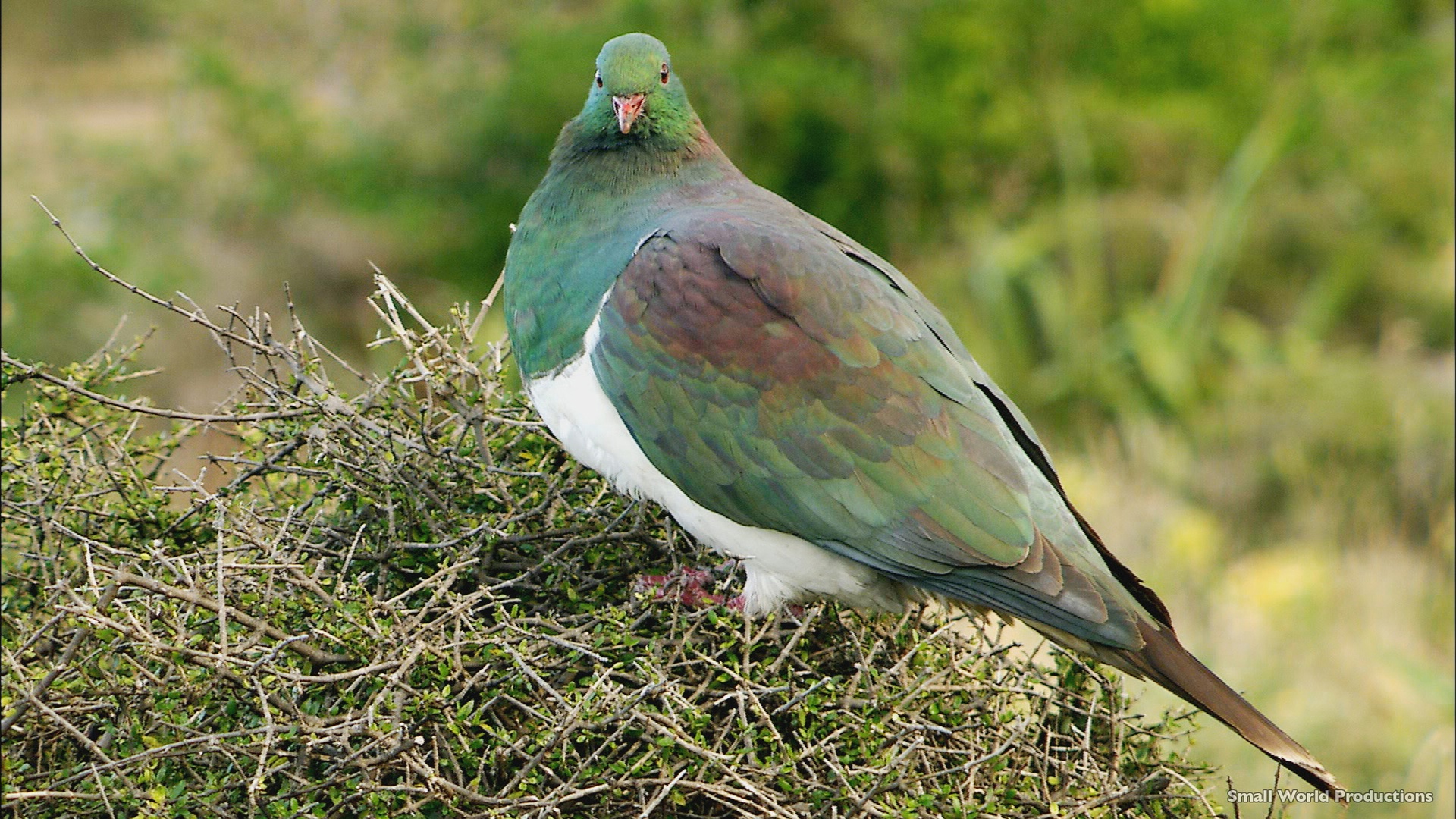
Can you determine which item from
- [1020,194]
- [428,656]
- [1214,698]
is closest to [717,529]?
[428,656]

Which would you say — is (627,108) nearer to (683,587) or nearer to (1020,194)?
(683,587)

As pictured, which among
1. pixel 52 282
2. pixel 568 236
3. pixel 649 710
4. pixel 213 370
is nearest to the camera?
pixel 649 710

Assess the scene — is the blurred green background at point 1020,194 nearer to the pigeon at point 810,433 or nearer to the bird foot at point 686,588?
the pigeon at point 810,433

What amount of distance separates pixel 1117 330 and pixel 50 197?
814cm

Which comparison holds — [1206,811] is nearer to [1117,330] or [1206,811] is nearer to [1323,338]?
[1117,330]

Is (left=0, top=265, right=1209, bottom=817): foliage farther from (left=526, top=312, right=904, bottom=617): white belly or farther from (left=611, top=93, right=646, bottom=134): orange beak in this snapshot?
(left=611, top=93, right=646, bottom=134): orange beak

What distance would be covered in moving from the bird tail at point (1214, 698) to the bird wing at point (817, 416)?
155 millimetres

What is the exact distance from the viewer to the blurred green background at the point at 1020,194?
8852 mm

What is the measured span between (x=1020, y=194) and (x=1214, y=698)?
811 centimetres

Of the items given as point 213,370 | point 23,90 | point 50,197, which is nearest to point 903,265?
point 213,370

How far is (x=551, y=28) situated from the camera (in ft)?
33.3

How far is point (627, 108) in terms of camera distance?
3.61 m

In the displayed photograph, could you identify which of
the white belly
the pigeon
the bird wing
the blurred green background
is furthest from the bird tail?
the blurred green background

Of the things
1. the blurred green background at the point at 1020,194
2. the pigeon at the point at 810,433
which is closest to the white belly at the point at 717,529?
the pigeon at the point at 810,433
